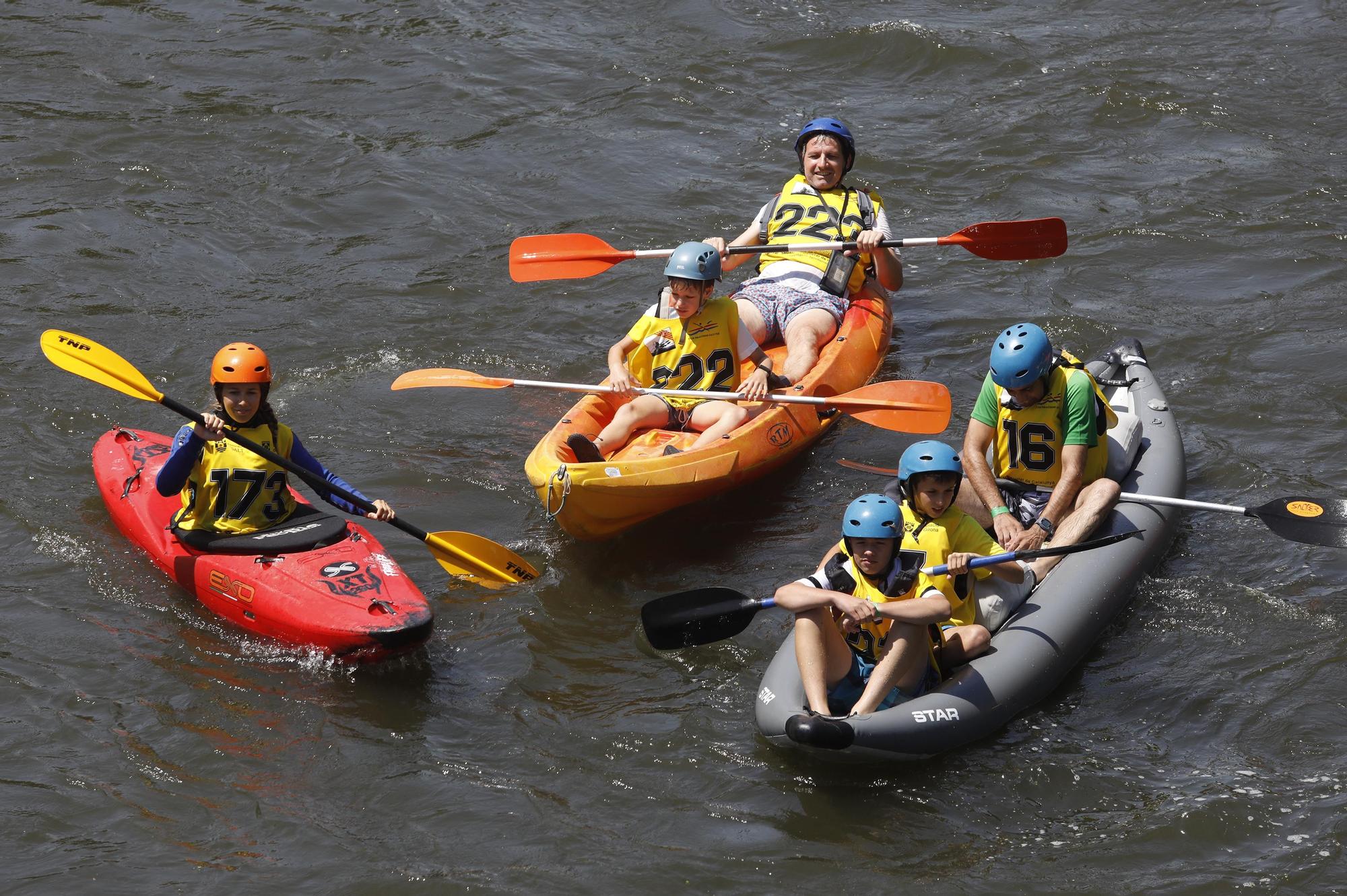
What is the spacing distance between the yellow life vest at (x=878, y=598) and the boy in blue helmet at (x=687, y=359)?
204 cm

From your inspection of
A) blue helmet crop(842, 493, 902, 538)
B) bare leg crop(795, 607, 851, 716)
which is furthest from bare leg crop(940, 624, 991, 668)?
blue helmet crop(842, 493, 902, 538)

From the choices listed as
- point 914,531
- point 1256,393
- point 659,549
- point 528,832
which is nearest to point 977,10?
point 1256,393

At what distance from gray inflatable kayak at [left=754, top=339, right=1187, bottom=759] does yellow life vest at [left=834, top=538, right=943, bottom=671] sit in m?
0.21

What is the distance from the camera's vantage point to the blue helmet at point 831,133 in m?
9.09

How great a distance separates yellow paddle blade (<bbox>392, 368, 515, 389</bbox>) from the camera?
25.6ft

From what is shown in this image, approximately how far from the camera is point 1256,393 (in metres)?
8.72

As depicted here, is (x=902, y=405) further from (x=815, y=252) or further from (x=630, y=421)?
(x=815, y=252)

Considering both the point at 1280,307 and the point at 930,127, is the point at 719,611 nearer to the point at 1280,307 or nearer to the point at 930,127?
the point at 1280,307

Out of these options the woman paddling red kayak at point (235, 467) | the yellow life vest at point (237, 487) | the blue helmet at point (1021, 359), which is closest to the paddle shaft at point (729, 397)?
the blue helmet at point (1021, 359)

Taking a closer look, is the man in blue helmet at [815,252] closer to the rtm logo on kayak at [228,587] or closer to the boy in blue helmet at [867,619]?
the boy in blue helmet at [867,619]

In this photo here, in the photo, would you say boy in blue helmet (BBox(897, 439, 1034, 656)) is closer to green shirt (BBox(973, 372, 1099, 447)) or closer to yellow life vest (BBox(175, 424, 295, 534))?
green shirt (BBox(973, 372, 1099, 447))

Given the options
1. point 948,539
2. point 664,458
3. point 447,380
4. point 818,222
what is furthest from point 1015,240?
point 948,539

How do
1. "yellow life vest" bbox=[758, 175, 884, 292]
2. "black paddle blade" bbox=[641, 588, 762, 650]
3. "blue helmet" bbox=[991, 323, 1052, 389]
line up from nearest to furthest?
1. "black paddle blade" bbox=[641, 588, 762, 650]
2. "blue helmet" bbox=[991, 323, 1052, 389]
3. "yellow life vest" bbox=[758, 175, 884, 292]

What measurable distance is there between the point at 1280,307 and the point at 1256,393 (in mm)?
1293
